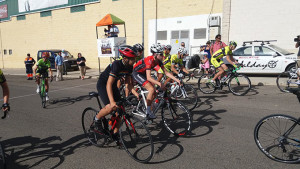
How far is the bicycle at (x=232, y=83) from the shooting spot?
8.04m

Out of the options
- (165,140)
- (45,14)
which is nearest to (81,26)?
(45,14)

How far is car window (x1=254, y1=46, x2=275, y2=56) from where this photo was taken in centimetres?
1157

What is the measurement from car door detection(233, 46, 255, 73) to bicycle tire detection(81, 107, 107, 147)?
9.89 m

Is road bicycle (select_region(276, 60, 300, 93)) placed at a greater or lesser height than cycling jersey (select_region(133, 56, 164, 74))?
lesser

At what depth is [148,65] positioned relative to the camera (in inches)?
212

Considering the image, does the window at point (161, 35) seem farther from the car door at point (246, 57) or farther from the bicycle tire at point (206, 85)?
the bicycle tire at point (206, 85)

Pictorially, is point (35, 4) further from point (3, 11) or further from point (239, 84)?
point (239, 84)

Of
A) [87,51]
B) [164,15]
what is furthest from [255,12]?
[87,51]

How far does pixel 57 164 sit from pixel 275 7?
15.0m

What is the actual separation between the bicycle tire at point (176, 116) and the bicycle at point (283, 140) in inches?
54.9

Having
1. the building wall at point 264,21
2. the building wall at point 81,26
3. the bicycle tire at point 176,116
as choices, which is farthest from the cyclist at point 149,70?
the building wall at point 81,26

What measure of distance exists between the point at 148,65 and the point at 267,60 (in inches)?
338

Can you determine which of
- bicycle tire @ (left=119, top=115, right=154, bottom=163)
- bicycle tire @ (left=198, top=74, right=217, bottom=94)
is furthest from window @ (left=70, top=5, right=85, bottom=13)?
bicycle tire @ (left=119, top=115, right=154, bottom=163)

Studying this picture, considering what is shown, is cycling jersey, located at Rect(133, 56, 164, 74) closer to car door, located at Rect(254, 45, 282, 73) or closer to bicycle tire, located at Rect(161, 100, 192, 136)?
bicycle tire, located at Rect(161, 100, 192, 136)
